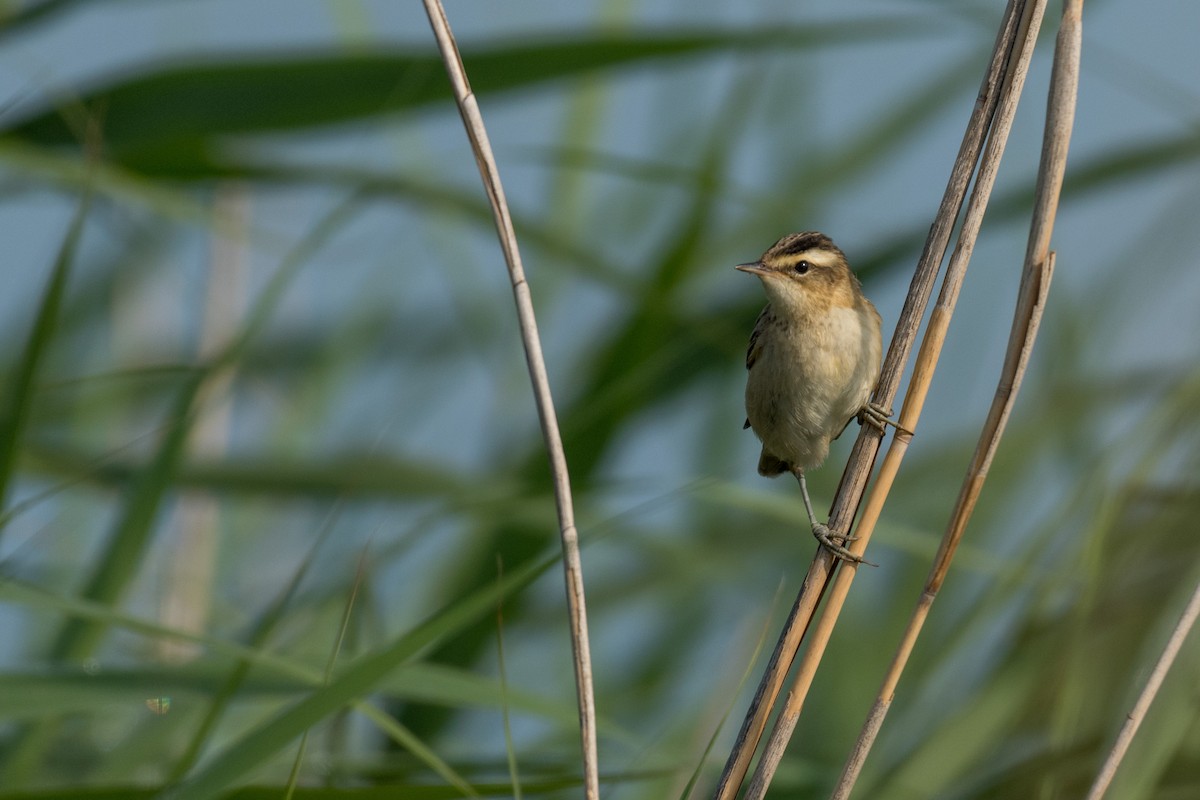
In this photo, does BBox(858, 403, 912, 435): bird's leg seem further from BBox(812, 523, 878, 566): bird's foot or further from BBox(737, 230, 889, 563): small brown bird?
BBox(737, 230, 889, 563): small brown bird

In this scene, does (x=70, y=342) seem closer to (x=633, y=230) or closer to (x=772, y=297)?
(x=633, y=230)

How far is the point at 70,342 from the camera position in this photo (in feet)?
14.3

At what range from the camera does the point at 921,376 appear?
58.8 inches

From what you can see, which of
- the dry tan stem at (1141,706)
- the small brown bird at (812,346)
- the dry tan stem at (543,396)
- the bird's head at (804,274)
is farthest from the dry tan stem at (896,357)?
the bird's head at (804,274)

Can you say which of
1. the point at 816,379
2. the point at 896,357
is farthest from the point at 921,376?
the point at 816,379

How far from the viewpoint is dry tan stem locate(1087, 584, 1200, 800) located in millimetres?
1512

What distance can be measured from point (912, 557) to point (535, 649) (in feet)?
4.00

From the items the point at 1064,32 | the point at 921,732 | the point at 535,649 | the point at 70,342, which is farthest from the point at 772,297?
the point at 70,342

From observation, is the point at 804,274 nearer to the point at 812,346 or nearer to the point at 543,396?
the point at 812,346

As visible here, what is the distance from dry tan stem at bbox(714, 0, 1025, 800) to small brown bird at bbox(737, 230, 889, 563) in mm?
729

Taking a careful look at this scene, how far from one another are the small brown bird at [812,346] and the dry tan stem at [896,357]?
2.39ft

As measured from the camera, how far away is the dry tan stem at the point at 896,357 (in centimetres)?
142

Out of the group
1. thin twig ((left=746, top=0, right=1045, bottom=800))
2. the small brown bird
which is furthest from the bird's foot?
the small brown bird

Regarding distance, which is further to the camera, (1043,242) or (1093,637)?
(1093,637)
